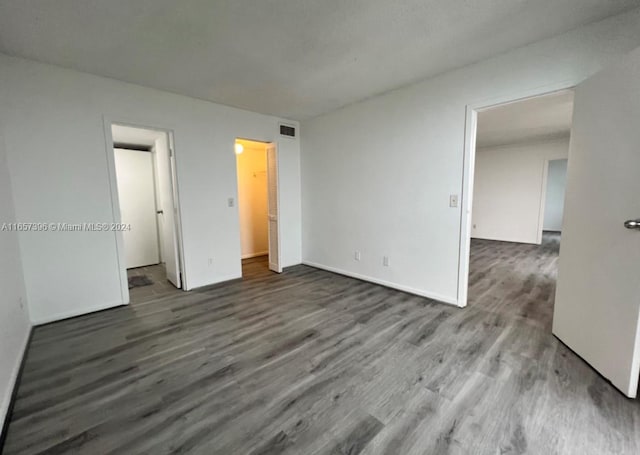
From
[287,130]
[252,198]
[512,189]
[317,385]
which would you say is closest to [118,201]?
[287,130]

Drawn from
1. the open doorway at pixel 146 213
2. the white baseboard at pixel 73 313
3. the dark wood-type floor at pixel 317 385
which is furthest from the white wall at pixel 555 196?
the white baseboard at pixel 73 313

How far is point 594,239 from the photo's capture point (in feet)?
6.21

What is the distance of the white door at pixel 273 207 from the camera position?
4.37m

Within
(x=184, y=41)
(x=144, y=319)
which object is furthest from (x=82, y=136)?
(x=144, y=319)

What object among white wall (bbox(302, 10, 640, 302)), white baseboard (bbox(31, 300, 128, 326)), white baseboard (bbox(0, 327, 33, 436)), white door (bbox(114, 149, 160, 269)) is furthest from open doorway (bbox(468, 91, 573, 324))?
white door (bbox(114, 149, 160, 269))

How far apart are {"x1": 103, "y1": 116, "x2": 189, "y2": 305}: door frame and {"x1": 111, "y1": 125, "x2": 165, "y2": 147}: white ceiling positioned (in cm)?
41

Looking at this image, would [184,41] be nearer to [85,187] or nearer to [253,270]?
[85,187]

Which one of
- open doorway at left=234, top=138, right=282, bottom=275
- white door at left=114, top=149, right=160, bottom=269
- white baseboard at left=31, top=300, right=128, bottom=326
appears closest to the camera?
white baseboard at left=31, top=300, right=128, bottom=326

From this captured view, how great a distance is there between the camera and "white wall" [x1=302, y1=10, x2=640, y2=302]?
2.17 metres

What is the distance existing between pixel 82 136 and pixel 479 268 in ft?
18.5

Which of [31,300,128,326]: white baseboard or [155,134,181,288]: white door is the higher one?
[155,134,181,288]: white door

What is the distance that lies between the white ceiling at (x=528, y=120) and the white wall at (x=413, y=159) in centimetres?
47

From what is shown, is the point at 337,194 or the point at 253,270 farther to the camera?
the point at 253,270

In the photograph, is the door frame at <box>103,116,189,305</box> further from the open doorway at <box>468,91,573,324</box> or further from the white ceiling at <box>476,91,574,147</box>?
the white ceiling at <box>476,91,574,147</box>
